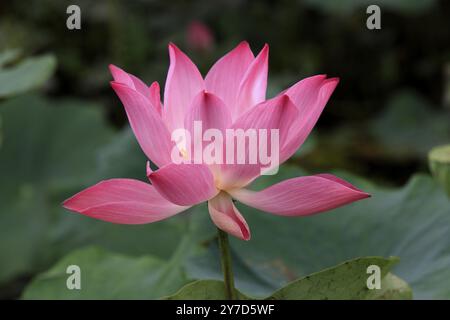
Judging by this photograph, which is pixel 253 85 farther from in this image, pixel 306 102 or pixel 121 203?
pixel 121 203

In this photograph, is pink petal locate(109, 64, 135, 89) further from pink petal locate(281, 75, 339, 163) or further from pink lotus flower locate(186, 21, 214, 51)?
pink lotus flower locate(186, 21, 214, 51)

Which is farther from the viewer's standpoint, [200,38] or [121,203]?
[200,38]

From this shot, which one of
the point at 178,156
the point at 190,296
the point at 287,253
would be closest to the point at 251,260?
the point at 287,253

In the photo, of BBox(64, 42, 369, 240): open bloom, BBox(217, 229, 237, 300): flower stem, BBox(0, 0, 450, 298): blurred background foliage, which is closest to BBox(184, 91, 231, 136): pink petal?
BBox(64, 42, 369, 240): open bloom

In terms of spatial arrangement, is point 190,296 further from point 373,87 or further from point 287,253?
point 373,87

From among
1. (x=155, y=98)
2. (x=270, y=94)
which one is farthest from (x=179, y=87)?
(x=270, y=94)

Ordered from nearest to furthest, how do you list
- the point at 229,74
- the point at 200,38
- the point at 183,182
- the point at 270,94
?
the point at 183,182
the point at 229,74
the point at 270,94
the point at 200,38
